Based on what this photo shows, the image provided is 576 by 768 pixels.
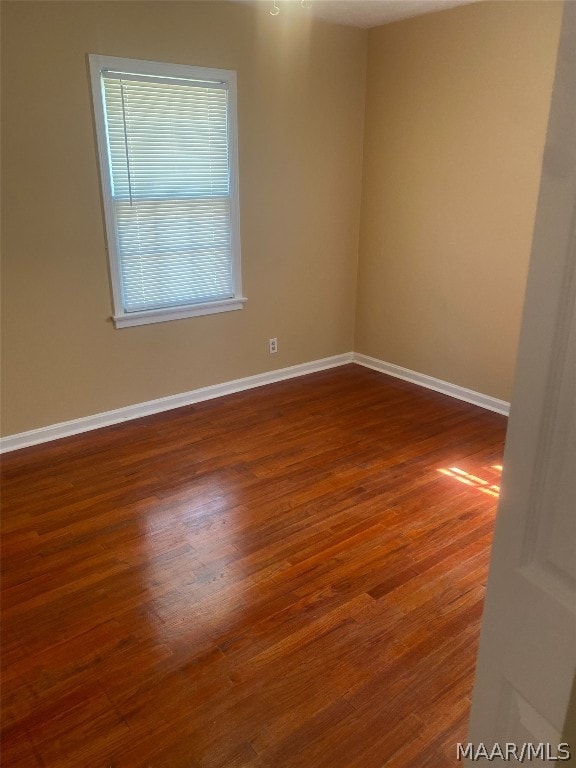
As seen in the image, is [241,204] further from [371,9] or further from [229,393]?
[371,9]

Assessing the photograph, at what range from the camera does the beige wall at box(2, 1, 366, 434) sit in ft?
9.95

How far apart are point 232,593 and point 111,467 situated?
1.29m

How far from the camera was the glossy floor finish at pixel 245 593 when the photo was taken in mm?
1678

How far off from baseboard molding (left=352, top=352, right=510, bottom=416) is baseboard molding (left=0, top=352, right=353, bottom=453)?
0.79ft

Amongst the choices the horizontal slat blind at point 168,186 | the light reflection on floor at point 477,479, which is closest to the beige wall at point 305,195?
the horizontal slat blind at point 168,186

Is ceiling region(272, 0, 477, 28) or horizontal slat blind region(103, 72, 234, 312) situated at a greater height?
ceiling region(272, 0, 477, 28)

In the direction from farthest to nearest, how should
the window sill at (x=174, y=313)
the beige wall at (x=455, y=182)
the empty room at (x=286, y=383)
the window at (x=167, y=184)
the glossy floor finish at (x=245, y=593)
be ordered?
the window sill at (x=174, y=313)
the beige wall at (x=455, y=182)
the window at (x=167, y=184)
the glossy floor finish at (x=245, y=593)
the empty room at (x=286, y=383)

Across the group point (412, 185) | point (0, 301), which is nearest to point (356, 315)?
point (412, 185)

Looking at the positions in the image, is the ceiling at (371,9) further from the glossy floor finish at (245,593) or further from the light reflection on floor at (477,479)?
the light reflection on floor at (477,479)

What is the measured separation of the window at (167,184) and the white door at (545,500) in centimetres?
308

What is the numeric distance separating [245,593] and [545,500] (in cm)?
165

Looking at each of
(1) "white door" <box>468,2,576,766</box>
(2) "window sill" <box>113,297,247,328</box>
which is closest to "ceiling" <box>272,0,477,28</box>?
(2) "window sill" <box>113,297,247,328</box>

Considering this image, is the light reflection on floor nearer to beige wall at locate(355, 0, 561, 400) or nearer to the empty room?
the empty room

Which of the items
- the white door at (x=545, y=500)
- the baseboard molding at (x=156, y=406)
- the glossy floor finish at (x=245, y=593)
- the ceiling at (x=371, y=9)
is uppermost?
the ceiling at (x=371, y=9)
